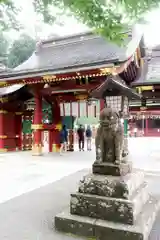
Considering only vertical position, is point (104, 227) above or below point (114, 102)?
below

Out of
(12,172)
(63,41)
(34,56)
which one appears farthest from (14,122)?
(12,172)

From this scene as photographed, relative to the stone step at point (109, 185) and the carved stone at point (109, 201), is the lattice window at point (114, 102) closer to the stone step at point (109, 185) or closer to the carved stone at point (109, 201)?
the carved stone at point (109, 201)

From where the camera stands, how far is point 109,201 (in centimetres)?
323

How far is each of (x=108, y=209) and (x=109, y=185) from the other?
1.03 ft

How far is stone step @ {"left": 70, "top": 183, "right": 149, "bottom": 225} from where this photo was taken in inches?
123

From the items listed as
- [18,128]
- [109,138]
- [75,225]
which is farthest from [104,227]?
[18,128]

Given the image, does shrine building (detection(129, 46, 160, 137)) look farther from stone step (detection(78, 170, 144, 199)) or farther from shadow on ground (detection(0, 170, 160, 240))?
stone step (detection(78, 170, 144, 199))

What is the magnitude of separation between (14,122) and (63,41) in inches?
226

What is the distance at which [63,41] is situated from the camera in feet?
48.0

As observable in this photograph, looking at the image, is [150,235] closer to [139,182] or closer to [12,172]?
[139,182]

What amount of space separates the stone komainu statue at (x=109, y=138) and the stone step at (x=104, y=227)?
84 cm

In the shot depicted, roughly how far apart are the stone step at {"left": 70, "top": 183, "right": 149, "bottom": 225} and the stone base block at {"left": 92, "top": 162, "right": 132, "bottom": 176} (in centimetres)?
A: 37

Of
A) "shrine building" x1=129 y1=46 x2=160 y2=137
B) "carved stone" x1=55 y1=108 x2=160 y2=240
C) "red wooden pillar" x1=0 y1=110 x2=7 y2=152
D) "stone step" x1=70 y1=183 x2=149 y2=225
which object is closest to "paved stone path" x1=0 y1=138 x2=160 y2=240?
"carved stone" x1=55 y1=108 x2=160 y2=240

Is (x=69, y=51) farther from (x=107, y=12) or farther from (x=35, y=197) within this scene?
(x=107, y=12)
